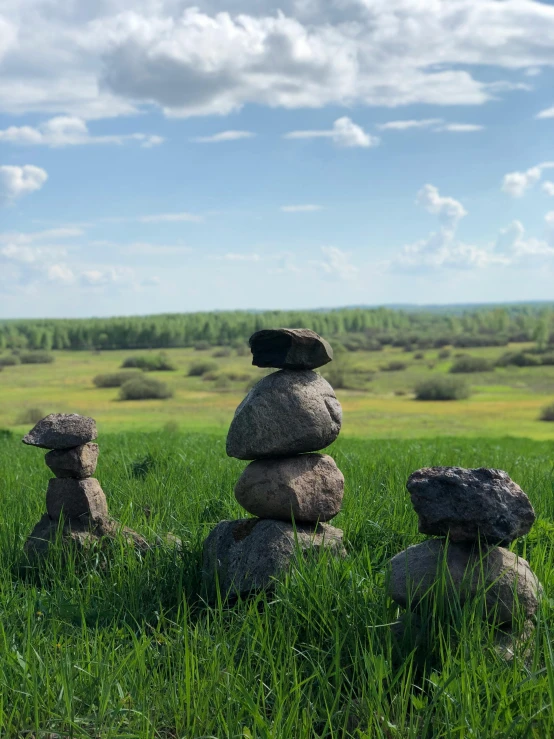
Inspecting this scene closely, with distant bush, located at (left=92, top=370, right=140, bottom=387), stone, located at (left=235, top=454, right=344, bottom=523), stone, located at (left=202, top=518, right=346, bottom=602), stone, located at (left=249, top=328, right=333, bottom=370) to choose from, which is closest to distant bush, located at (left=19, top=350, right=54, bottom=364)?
distant bush, located at (left=92, top=370, right=140, bottom=387)

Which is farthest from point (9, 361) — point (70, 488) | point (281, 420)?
point (281, 420)

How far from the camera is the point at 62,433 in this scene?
7.96 metres

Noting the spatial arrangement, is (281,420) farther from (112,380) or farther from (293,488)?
(112,380)

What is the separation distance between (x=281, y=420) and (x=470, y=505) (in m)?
2.38

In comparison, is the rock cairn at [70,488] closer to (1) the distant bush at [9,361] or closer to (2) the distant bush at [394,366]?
(2) the distant bush at [394,366]

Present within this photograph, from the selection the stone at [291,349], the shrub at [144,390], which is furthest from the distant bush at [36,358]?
the stone at [291,349]

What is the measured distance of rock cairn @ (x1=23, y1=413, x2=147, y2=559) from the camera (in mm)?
7973

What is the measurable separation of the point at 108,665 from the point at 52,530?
10.6 ft

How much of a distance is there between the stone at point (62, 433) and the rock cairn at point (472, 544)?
13.7 feet

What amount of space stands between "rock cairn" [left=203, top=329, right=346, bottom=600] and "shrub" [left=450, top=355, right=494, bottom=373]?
75.4 meters

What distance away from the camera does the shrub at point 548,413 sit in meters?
44.0

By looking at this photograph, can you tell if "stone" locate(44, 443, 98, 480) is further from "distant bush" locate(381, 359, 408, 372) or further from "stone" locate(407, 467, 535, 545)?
"distant bush" locate(381, 359, 408, 372)

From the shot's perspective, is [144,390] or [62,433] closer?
[62,433]

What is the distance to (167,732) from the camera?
4.58m
